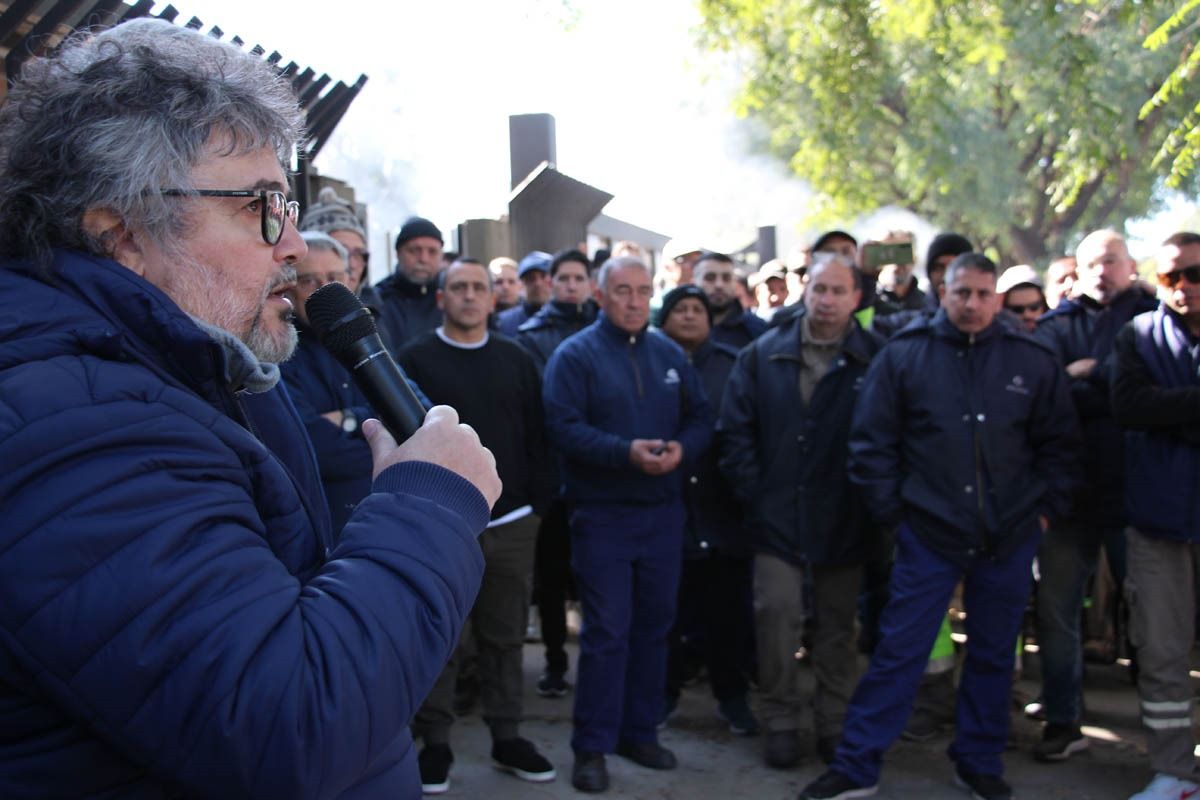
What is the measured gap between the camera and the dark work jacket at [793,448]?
5.16 metres

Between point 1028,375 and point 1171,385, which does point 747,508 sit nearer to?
point 1028,375

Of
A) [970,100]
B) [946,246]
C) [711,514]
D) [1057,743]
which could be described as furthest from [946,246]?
→ [970,100]

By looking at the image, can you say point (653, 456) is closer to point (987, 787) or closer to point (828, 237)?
point (987, 787)

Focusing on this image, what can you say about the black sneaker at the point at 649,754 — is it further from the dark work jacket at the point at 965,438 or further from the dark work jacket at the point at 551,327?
the dark work jacket at the point at 551,327

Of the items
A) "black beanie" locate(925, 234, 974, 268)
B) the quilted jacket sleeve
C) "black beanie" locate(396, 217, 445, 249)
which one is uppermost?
"black beanie" locate(396, 217, 445, 249)

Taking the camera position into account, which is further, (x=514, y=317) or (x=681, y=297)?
(x=514, y=317)

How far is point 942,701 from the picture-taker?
5.60 meters

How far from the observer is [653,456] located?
495cm

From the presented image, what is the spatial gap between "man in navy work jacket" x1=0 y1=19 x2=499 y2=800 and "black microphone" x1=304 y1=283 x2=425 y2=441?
0.04m

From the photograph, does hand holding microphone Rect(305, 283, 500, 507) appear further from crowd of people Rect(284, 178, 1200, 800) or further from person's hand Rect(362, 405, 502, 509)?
crowd of people Rect(284, 178, 1200, 800)

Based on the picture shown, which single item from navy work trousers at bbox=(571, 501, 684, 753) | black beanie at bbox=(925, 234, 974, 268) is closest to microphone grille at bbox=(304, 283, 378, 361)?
navy work trousers at bbox=(571, 501, 684, 753)

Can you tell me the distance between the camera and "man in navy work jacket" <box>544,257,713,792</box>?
16.4 ft

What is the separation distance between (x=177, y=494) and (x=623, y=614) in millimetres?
3933

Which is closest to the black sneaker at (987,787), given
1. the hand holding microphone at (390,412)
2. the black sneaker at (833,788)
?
the black sneaker at (833,788)
